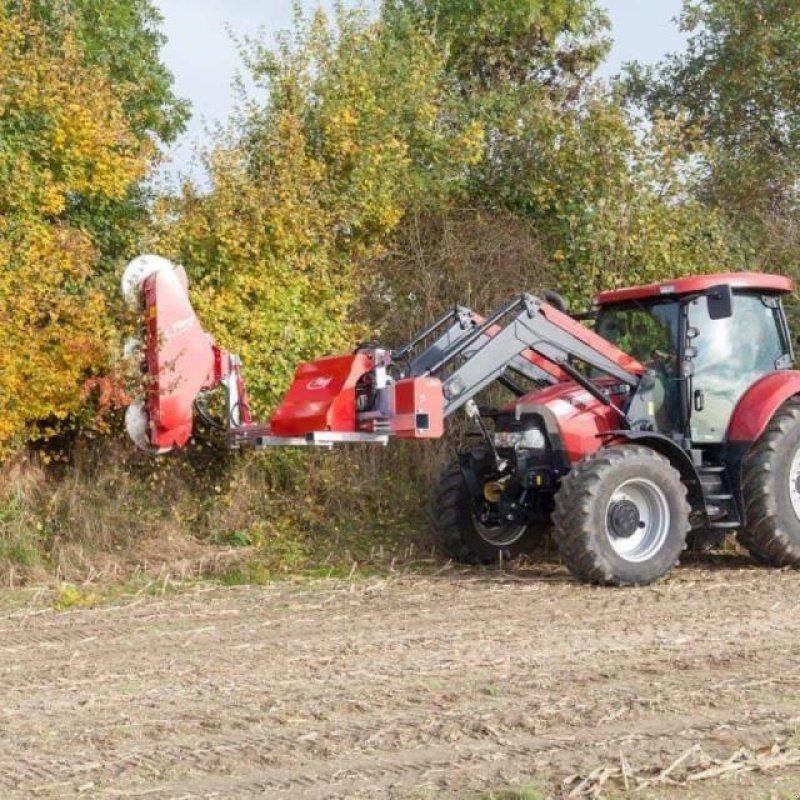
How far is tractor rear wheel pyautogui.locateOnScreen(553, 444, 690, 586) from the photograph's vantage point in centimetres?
913

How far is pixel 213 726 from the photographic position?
5.43m

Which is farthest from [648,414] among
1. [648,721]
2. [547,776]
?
[547,776]

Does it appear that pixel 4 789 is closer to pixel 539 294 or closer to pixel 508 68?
pixel 539 294

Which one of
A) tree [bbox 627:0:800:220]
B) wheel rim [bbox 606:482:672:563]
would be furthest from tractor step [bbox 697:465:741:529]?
tree [bbox 627:0:800:220]

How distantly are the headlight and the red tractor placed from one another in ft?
0.03

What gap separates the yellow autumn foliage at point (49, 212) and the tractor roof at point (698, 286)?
399 cm

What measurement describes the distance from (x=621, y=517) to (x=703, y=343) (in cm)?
165

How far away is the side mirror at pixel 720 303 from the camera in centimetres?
975

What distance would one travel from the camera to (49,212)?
39.4ft

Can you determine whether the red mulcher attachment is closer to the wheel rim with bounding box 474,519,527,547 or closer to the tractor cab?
the wheel rim with bounding box 474,519,527,547

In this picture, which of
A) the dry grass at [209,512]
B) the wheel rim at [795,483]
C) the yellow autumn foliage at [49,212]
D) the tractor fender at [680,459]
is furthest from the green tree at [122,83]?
the wheel rim at [795,483]

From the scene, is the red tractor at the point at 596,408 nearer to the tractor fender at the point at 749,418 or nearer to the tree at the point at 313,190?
the tractor fender at the point at 749,418

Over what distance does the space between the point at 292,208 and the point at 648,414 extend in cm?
415

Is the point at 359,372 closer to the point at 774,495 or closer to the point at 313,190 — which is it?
the point at 774,495
